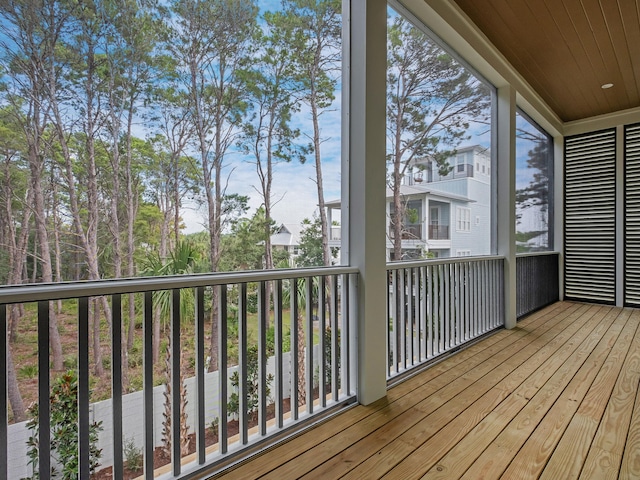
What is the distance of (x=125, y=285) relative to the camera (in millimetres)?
1261

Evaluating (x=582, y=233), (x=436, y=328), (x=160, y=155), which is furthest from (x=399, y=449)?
(x=582, y=233)

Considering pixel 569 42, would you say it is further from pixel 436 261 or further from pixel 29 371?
pixel 29 371

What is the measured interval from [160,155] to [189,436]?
4.19 feet

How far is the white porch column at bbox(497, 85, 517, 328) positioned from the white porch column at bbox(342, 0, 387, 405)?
2276 mm

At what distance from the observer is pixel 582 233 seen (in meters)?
5.39

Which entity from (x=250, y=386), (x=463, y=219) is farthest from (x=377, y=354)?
(x=463, y=219)

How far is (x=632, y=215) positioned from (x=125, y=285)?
6284 millimetres

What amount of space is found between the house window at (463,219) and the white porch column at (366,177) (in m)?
1.40

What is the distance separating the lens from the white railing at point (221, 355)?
1.16m

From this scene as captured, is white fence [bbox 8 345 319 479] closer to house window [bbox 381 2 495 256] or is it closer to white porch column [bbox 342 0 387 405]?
white porch column [bbox 342 0 387 405]

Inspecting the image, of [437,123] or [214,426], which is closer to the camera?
[214,426]

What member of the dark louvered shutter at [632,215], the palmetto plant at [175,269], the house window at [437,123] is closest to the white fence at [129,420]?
the palmetto plant at [175,269]

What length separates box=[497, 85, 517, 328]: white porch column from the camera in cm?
375

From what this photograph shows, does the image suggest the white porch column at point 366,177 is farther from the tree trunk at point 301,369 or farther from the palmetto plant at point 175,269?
the palmetto plant at point 175,269
